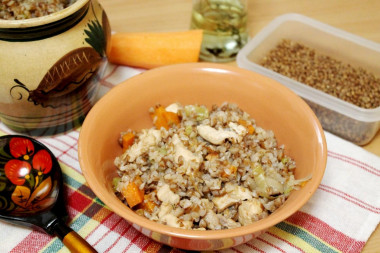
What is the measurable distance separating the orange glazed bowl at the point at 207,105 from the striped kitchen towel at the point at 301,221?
0.40 feet

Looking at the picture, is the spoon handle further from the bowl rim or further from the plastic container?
the plastic container

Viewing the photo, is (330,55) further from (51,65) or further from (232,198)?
(51,65)

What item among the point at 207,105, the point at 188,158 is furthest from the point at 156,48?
the point at 188,158

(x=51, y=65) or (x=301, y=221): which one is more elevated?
(x=51, y=65)

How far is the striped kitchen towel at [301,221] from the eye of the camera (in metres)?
1.14

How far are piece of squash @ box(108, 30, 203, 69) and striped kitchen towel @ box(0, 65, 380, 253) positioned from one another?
0.46 metres

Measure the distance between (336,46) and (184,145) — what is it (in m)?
0.84

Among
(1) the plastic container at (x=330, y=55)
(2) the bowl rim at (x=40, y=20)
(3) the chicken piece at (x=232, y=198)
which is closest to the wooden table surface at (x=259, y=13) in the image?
(1) the plastic container at (x=330, y=55)

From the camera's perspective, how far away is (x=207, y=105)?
1426 millimetres

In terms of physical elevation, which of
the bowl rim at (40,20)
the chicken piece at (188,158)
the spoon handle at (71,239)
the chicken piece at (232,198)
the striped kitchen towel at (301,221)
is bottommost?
the striped kitchen towel at (301,221)

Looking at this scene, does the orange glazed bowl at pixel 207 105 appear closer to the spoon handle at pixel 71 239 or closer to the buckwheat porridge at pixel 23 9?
the spoon handle at pixel 71 239

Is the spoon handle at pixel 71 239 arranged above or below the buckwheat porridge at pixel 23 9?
below

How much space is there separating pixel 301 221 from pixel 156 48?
0.83 m

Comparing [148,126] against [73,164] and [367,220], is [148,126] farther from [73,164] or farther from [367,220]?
[367,220]
